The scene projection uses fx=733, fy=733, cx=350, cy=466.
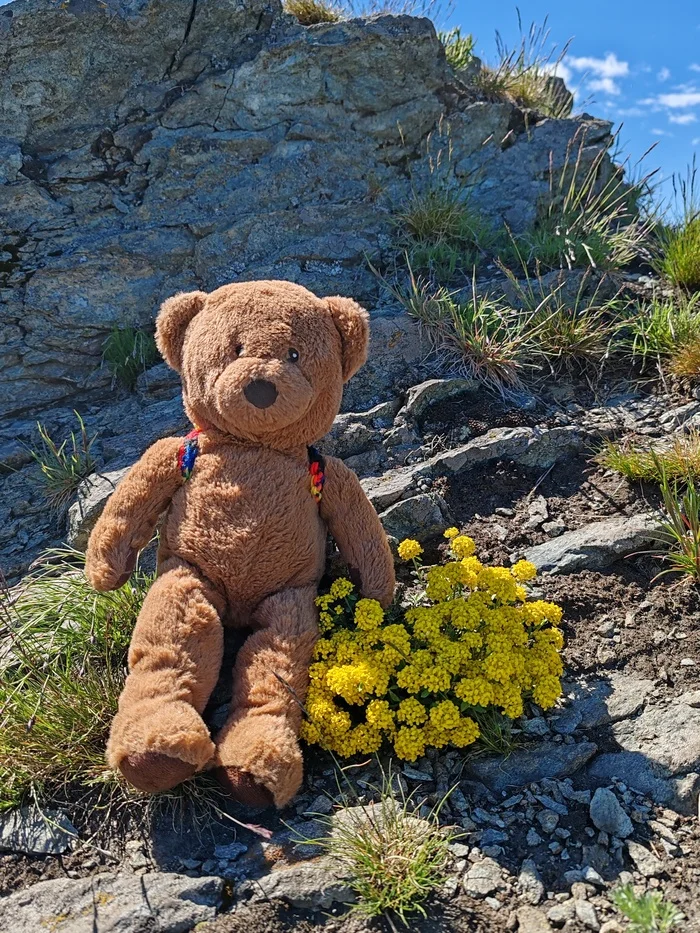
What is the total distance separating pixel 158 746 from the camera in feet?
8.39

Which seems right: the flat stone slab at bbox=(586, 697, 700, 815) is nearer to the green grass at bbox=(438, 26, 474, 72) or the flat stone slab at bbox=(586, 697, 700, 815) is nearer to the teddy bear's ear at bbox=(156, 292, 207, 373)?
the teddy bear's ear at bbox=(156, 292, 207, 373)

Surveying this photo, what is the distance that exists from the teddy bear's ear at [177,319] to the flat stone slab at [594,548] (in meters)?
2.14

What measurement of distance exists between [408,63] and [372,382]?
3653mm

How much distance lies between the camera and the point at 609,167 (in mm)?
6883

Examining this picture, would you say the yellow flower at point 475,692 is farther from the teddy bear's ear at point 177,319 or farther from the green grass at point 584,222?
the green grass at point 584,222

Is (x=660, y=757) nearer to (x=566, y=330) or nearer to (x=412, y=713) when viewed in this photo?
(x=412, y=713)

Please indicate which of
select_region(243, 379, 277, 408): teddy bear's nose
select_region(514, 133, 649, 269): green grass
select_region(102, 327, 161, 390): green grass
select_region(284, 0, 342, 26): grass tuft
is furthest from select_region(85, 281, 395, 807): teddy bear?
select_region(284, 0, 342, 26): grass tuft

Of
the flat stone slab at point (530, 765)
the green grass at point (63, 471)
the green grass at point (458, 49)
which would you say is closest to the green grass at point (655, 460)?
the flat stone slab at point (530, 765)

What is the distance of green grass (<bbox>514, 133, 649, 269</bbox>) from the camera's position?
5.89 meters

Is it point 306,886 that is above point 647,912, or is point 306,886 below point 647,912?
below

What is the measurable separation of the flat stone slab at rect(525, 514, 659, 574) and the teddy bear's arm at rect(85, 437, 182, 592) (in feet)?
6.43

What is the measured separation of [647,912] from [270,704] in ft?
4.69

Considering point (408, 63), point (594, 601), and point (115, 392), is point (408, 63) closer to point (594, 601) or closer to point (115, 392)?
point (115, 392)

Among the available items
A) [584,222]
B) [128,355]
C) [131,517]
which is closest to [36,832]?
[131,517]
